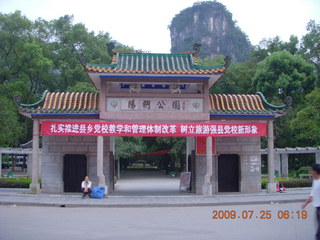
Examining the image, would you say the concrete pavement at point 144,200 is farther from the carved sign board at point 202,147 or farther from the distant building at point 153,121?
the carved sign board at point 202,147

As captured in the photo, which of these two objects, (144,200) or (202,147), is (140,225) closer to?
(144,200)

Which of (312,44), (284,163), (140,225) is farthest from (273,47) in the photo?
(140,225)

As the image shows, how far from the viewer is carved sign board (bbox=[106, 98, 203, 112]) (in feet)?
57.2

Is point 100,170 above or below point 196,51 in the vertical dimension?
below

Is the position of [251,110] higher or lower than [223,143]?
higher

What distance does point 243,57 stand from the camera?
9756cm

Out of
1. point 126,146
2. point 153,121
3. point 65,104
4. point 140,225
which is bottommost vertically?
point 140,225

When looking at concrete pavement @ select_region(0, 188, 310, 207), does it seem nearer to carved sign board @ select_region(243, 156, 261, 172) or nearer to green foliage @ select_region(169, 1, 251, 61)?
carved sign board @ select_region(243, 156, 261, 172)

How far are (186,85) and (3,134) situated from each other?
16.8m

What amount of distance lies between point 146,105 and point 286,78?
26.6 m

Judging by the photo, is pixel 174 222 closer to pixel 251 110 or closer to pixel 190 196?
pixel 190 196

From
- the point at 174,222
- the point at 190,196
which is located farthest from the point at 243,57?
the point at 174,222

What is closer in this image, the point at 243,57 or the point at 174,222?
the point at 174,222

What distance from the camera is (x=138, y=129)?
17141mm
